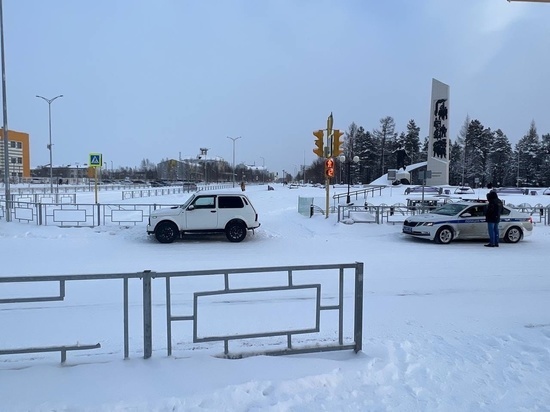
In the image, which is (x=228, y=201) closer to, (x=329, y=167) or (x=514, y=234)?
(x=329, y=167)

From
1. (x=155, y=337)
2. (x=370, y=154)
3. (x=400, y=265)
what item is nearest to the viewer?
(x=155, y=337)

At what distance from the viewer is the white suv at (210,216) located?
15281mm

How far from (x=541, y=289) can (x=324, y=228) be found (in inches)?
421

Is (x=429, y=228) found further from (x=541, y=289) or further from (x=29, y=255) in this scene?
(x=29, y=255)

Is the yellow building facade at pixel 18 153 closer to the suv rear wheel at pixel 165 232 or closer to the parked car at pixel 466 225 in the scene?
the suv rear wheel at pixel 165 232

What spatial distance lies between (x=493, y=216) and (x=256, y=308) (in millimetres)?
10713

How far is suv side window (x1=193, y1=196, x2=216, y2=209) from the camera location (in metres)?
15.6

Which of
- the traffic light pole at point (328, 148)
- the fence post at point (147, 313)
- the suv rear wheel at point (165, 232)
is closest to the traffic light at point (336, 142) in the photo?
the traffic light pole at point (328, 148)

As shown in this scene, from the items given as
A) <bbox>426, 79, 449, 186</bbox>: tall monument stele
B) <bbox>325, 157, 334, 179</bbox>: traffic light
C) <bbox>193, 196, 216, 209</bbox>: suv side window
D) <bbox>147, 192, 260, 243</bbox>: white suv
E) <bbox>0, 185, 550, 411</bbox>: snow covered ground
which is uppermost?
<bbox>426, 79, 449, 186</bbox>: tall monument stele

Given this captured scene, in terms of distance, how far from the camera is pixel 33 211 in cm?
1984

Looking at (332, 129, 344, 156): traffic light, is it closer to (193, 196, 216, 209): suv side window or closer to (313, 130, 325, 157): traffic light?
(313, 130, 325, 157): traffic light

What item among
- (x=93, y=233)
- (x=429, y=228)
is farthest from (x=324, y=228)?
(x=93, y=233)

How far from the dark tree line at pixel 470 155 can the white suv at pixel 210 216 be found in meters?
65.6

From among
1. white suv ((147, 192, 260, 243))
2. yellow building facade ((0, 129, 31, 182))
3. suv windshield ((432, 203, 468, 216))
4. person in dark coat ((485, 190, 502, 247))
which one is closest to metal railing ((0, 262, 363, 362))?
white suv ((147, 192, 260, 243))
